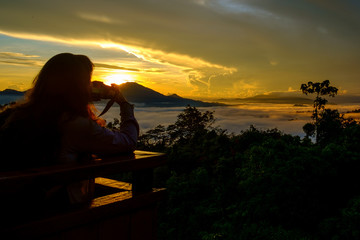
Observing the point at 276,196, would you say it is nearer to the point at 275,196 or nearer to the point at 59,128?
the point at 275,196

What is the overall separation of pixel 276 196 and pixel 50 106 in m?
3.09

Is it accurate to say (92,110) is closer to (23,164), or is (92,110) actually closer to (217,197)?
(23,164)

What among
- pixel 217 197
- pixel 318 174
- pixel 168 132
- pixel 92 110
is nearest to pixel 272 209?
pixel 318 174

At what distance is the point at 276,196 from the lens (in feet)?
14.2

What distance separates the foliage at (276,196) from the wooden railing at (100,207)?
1962mm

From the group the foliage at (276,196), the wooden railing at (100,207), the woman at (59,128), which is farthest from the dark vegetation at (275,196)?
the woman at (59,128)

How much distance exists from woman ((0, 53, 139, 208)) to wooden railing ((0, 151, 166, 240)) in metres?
0.13

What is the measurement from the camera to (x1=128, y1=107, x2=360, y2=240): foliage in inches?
160

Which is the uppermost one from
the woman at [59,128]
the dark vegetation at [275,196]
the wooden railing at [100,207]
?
the woman at [59,128]

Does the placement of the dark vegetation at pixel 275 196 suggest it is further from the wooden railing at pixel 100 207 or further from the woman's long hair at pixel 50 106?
the woman's long hair at pixel 50 106

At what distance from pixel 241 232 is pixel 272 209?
1.52ft

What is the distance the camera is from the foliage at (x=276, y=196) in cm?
406

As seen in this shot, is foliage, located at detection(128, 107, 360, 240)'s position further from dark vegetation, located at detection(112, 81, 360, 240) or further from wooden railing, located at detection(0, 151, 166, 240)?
wooden railing, located at detection(0, 151, 166, 240)

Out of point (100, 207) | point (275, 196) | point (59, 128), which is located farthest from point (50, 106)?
point (275, 196)
